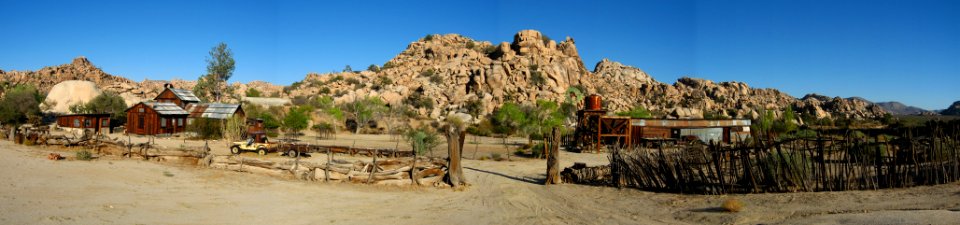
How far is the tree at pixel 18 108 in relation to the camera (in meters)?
44.4

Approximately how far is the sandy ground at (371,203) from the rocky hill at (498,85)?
5223cm

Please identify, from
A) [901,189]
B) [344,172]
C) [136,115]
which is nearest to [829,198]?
[901,189]

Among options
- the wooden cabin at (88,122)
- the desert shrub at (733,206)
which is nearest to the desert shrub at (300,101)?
the wooden cabin at (88,122)

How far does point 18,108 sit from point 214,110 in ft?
69.2

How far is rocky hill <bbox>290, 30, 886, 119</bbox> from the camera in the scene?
77.8 m

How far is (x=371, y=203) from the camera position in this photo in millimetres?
13445

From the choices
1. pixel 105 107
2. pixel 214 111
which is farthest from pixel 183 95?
pixel 105 107

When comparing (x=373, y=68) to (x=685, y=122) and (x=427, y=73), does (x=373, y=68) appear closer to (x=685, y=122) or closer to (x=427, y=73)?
(x=427, y=73)

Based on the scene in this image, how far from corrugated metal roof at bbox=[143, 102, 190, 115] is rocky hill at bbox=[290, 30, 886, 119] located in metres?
29.5

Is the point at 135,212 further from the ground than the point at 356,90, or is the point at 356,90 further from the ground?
the point at 356,90

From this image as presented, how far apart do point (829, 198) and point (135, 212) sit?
14.1 m

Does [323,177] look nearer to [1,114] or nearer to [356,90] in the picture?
[1,114]

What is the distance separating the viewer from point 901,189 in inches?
471

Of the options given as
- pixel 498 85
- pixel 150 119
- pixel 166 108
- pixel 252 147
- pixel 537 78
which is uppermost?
pixel 537 78
